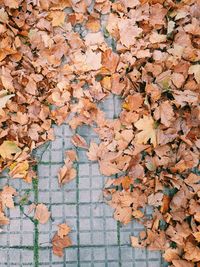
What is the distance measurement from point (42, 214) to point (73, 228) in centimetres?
23

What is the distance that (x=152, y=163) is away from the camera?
343 centimetres

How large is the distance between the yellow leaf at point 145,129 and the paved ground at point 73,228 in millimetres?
329

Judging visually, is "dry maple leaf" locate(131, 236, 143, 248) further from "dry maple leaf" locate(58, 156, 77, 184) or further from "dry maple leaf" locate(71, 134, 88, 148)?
"dry maple leaf" locate(71, 134, 88, 148)

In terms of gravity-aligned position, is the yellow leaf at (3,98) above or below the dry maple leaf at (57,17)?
below

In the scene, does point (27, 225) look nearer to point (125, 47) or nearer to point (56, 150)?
point (56, 150)

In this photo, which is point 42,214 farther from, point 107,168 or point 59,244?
point 107,168

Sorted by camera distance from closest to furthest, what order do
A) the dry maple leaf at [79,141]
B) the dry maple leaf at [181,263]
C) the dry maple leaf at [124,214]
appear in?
the dry maple leaf at [181,263], the dry maple leaf at [124,214], the dry maple leaf at [79,141]

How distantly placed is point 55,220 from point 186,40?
1534mm

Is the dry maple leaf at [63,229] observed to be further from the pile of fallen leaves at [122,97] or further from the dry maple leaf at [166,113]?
the dry maple leaf at [166,113]

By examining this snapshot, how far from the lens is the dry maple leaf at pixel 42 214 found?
343 centimetres

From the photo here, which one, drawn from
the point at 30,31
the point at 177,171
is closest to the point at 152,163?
the point at 177,171

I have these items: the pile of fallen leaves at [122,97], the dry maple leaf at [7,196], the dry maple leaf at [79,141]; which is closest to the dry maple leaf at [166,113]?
the pile of fallen leaves at [122,97]

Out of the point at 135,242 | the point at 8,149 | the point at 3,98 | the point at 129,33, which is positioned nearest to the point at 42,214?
the point at 8,149

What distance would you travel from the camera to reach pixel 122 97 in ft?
11.7
